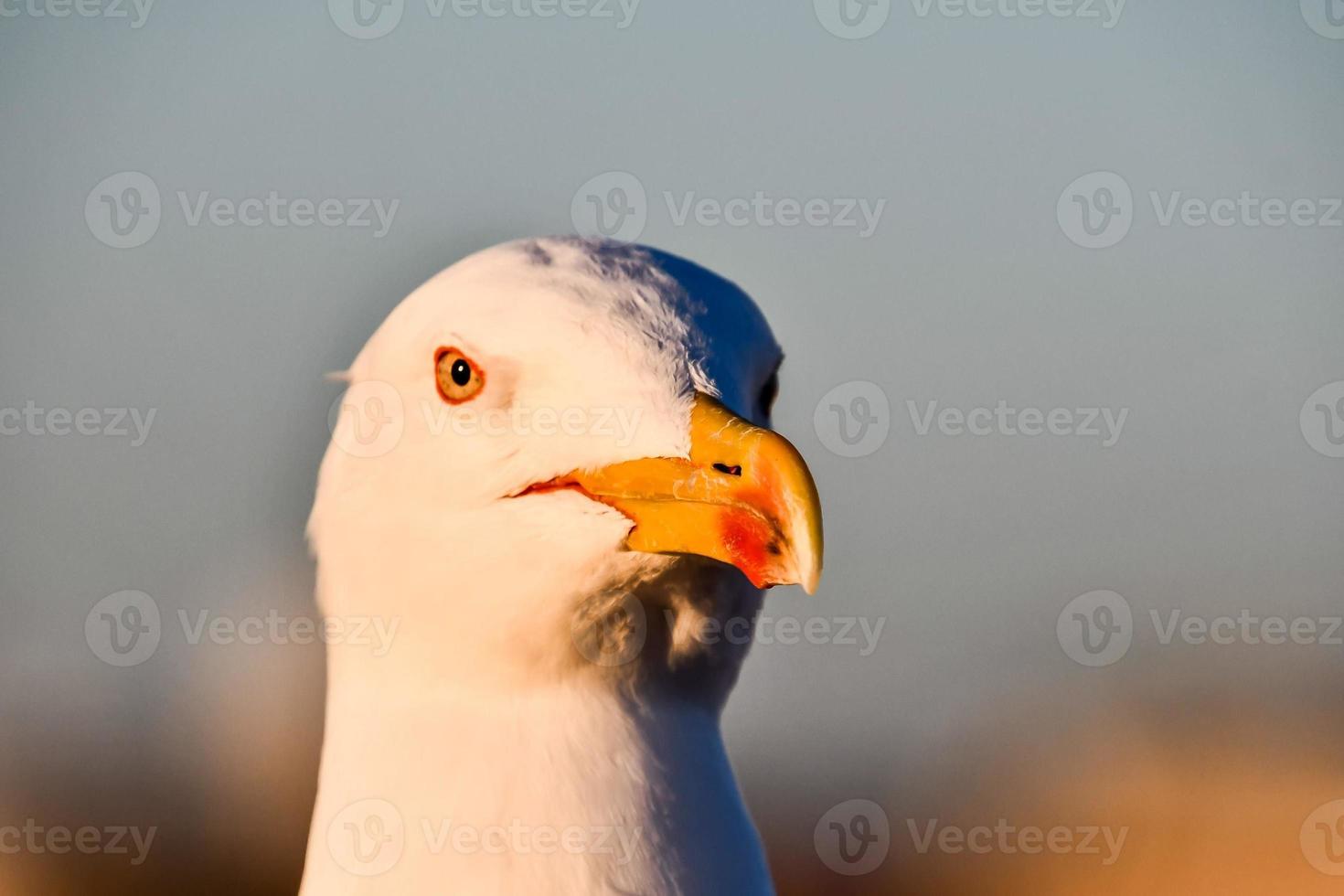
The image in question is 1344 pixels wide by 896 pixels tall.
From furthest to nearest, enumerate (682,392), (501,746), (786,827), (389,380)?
(786,827), (389,380), (501,746), (682,392)

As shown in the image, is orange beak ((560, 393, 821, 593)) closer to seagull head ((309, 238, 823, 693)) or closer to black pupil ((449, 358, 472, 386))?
seagull head ((309, 238, 823, 693))

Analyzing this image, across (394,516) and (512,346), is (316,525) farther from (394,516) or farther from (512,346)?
(512,346)

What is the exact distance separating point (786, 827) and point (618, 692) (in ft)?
20.2

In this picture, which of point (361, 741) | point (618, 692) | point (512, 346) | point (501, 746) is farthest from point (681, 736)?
point (512, 346)

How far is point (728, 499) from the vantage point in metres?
3.05

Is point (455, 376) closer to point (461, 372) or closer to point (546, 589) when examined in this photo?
point (461, 372)

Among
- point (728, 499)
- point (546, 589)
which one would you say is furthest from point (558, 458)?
point (728, 499)

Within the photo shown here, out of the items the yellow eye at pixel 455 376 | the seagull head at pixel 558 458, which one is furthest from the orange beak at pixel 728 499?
the yellow eye at pixel 455 376

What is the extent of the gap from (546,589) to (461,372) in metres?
0.55

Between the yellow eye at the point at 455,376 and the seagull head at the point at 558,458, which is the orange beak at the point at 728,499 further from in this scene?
the yellow eye at the point at 455,376

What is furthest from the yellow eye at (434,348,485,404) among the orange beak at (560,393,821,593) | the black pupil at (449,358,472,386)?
the orange beak at (560,393,821,593)

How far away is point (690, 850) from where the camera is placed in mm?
3422

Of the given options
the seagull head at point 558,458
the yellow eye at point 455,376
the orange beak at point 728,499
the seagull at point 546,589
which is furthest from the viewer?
the yellow eye at point 455,376

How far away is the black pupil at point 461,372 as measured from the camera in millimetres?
3477
